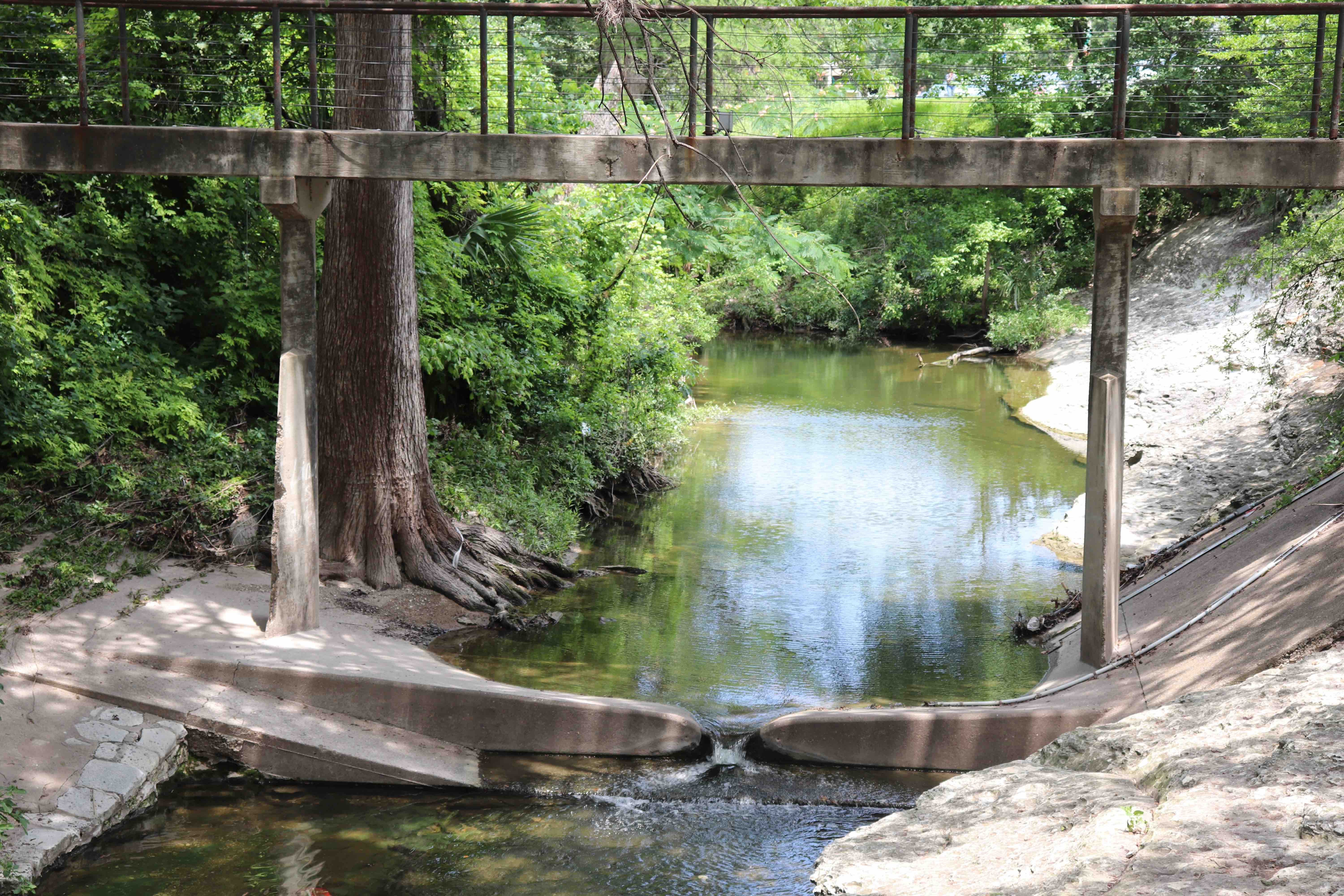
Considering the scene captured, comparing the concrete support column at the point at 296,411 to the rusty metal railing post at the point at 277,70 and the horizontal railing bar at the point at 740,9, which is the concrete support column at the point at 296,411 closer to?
the rusty metal railing post at the point at 277,70

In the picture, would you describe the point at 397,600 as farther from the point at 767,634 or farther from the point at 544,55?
the point at 544,55

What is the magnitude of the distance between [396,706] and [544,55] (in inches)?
462

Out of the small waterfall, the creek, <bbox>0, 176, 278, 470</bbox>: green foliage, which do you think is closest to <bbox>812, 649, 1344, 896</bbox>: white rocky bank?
the creek

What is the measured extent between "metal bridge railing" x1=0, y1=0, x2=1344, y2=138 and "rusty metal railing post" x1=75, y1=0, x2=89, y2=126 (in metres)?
0.03

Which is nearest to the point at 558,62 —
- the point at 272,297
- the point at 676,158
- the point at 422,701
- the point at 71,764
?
the point at 272,297

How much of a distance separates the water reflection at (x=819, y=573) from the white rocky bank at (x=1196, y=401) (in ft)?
3.60

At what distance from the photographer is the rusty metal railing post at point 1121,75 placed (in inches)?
308

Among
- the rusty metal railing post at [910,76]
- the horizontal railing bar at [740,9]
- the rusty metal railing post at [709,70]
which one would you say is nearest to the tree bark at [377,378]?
the horizontal railing bar at [740,9]

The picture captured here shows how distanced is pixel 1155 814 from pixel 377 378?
7802mm

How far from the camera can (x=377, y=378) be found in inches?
430

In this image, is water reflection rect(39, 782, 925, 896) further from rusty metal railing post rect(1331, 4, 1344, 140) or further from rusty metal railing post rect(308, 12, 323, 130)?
rusty metal railing post rect(1331, 4, 1344, 140)

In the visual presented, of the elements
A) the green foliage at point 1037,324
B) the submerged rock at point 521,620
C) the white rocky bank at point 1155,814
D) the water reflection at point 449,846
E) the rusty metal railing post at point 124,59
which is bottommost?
the water reflection at point 449,846

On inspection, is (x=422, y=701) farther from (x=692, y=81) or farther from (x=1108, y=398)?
(x=1108, y=398)

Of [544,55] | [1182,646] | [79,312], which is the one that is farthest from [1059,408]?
[79,312]
